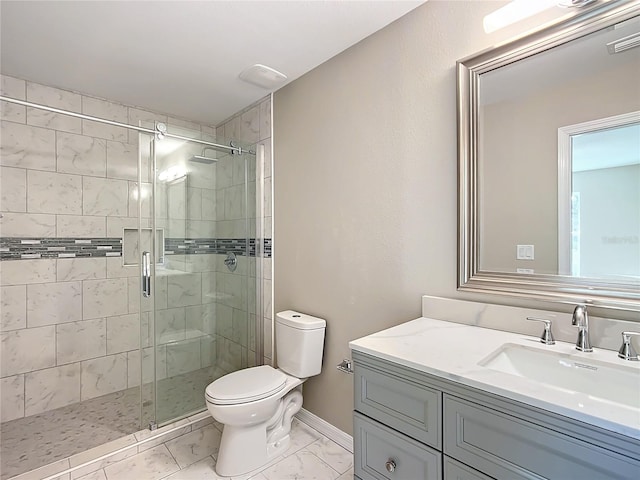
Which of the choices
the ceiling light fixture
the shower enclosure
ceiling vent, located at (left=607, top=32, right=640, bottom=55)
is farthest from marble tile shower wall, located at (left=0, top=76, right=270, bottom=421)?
ceiling vent, located at (left=607, top=32, right=640, bottom=55)

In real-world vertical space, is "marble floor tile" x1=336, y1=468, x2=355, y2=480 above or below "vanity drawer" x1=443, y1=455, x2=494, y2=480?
below

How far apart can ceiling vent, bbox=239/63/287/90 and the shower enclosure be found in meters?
0.47

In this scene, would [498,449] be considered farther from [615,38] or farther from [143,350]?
[143,350]

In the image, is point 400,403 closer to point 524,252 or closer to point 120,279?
point 524,252

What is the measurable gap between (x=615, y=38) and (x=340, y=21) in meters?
1.15

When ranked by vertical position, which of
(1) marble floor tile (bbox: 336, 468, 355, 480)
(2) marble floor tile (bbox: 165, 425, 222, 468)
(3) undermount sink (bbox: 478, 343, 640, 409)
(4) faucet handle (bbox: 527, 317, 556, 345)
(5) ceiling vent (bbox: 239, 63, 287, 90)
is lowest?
(2) marble floor tile (bbox: 165, 425, 222, 468)

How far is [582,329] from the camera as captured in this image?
102cm

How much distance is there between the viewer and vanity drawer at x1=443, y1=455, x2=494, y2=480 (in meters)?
0.85

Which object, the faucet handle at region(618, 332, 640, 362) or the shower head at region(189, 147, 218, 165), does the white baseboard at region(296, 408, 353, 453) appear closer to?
the faucet handle at region(618, 332, 640, 362)

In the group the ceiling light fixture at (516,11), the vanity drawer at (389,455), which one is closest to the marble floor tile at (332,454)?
the vanity drawer at (389,455)

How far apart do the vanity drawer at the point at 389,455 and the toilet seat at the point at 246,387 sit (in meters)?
0.70

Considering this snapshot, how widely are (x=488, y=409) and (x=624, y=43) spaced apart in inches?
47.8

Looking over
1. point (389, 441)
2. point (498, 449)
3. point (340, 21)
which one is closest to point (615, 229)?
point (498, 449)

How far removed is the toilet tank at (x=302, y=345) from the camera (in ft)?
6.43
